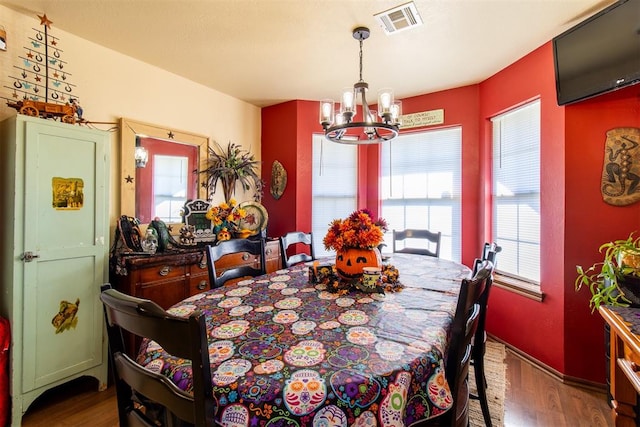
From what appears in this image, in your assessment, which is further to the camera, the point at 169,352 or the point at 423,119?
the point at 423,119

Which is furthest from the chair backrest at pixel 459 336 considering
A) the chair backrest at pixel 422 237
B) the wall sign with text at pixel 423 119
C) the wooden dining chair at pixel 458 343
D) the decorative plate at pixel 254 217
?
the wall sign with text at pixel 423 119

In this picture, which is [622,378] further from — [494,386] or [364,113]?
[364,113]

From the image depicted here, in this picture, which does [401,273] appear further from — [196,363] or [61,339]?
[61,339]

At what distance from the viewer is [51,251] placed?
189cm

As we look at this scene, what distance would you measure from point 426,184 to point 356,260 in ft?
7.39

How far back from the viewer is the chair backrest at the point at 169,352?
2.10 feet

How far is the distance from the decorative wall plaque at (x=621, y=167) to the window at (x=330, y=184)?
7.89 ft

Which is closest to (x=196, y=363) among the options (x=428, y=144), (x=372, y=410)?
(x=372, y=410)

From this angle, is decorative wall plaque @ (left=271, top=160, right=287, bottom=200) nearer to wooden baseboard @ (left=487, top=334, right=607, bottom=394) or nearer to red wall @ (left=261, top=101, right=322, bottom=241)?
red wall @ (left=261, top=101, right=322, bottom=241)

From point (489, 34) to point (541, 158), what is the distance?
3.59ft

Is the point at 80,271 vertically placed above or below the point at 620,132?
below

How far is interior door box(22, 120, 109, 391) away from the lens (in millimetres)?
1818

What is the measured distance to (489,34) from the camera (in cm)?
228

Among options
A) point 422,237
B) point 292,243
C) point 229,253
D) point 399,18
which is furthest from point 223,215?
point 399,18
